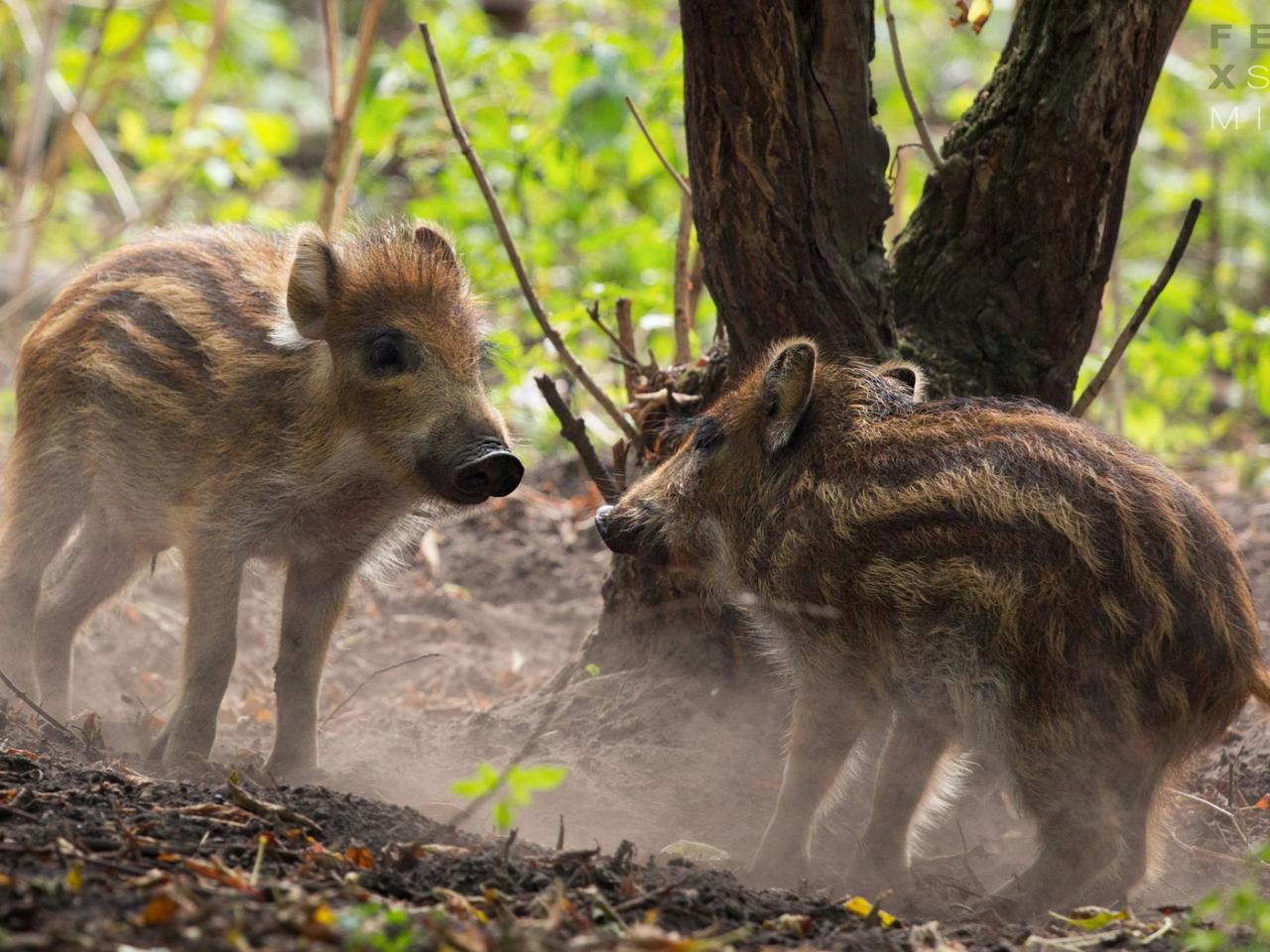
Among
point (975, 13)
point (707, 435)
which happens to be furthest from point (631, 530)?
point (975, 13)

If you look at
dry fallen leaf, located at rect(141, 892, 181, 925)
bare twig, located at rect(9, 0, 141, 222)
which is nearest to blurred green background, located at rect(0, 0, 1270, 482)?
bare twig, located at rect(9, 0, 141, 222)

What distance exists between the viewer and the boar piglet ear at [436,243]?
5.00 meters

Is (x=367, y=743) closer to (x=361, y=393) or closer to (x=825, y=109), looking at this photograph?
(x=361, y=393)

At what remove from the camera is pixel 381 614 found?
6863mm

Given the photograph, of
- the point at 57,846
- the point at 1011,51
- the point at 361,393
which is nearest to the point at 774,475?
the point at 361,393

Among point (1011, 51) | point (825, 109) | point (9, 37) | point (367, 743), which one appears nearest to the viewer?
point (825, 109)

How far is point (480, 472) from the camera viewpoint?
14.6 ft

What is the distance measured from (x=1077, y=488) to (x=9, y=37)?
30.7 ft

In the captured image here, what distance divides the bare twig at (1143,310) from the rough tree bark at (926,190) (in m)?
0.11

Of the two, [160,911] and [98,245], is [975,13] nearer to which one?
[160,911]

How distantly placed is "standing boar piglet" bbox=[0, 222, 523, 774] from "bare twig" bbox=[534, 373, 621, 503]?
0.89 feet

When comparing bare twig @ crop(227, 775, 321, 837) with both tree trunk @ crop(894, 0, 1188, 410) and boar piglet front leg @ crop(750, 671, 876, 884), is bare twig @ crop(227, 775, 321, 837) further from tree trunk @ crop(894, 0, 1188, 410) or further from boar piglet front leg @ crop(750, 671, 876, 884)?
tree trunk @ crop(894, 0, 1188, 410)

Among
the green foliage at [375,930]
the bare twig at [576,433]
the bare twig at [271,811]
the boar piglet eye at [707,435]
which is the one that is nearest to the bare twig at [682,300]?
the bare twig at [576,433]

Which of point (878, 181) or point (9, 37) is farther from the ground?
point (9, 37)
